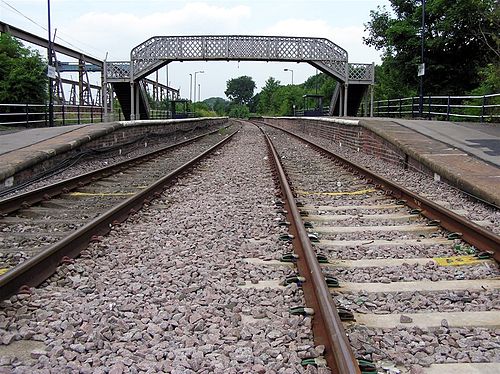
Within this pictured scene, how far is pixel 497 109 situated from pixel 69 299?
20365mm

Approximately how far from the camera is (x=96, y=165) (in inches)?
531

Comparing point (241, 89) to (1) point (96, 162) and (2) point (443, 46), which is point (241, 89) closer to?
(2) point (443, 46)

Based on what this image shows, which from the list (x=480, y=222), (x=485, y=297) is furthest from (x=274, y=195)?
(x=485, y=297)

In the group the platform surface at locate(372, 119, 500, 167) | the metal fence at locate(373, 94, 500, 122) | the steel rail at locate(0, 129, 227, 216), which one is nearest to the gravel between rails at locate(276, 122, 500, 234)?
the platform surface at locate(372, 119, 500, 167)

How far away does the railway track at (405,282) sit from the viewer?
298cm

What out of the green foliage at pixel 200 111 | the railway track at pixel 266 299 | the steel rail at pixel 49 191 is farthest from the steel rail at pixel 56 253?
the green foliage at pixel 200 111

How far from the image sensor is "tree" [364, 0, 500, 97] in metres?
28.3

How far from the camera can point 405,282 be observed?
13.9ft

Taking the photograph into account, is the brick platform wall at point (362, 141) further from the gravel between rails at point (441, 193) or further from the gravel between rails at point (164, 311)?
the gravel between rails at point (164, 311)

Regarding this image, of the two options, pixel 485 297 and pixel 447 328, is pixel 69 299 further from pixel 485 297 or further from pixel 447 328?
pixel 485 297

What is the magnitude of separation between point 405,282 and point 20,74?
2461 cm

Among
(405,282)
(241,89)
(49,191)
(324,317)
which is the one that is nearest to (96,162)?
(49,191)

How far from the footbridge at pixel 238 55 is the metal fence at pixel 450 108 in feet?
13.5

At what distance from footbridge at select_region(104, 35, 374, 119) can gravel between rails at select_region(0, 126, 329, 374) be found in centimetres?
3314
